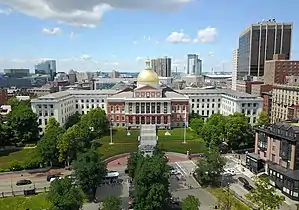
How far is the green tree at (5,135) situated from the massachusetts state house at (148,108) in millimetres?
34609

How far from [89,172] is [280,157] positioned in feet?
114

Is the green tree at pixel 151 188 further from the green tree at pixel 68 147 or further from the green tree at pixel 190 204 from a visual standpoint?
the green tree at pixel 68 147

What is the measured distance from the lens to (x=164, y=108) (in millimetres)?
101875

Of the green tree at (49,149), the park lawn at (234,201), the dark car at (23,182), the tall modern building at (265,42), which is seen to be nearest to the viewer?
the park lawn at (234,201)

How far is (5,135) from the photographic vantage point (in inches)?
3061

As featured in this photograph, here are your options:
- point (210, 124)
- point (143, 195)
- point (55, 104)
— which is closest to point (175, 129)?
point (210, 124)

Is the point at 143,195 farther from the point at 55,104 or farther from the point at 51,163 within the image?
the point at 55,104

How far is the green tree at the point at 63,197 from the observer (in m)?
35.4

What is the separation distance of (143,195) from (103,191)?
14944mm

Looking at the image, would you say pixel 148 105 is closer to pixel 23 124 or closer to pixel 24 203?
pixel 23 124

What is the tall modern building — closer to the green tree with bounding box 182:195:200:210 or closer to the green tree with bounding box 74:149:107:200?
the green tree with bounding box 74:149:107:200

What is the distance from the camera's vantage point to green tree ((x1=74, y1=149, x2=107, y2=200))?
45125mm

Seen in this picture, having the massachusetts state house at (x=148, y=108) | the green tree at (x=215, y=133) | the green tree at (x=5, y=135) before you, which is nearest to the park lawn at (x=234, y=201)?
the green tree at (x=215, y=133)

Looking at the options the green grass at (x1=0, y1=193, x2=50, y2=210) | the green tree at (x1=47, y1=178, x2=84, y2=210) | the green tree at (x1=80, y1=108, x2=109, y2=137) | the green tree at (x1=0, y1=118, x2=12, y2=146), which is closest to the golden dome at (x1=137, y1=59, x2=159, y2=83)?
the green tree at (x1=80, y1=108, x2=109, y2=137)
